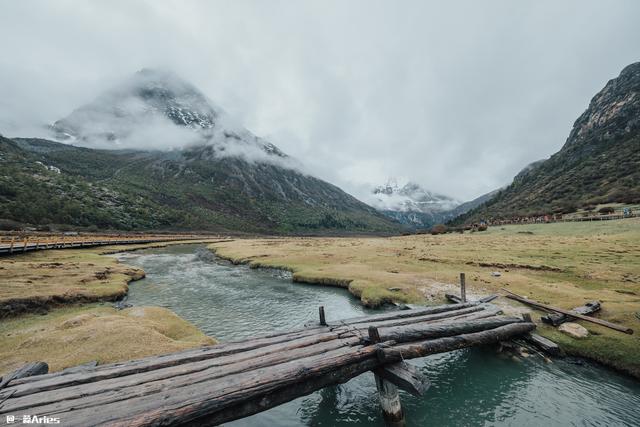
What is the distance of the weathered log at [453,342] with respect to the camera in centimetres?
1090

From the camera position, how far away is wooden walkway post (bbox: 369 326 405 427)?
10453mm

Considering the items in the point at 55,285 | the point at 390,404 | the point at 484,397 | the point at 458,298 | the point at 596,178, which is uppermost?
the point at 596,178

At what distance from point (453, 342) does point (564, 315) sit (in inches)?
429

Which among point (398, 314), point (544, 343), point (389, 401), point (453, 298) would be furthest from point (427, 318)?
point (453, 298)

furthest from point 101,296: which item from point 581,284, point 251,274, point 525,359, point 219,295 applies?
point 581,284

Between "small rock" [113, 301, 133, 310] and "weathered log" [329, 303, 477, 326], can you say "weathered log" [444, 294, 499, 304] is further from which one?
"small rock" [113, 301, 133, 310]

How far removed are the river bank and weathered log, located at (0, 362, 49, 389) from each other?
284cm

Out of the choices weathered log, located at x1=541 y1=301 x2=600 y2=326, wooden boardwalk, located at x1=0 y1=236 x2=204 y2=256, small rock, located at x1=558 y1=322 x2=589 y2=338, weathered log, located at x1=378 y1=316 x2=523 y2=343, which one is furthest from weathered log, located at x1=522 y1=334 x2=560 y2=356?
wooden boardwalk, located at x1=0 y1=236 x2=204 y2=256

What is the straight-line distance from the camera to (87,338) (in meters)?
14.9

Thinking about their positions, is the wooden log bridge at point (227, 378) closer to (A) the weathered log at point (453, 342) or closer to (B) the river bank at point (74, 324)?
(A) the weathered log at point (453, 342)

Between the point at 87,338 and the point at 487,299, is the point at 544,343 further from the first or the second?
the point at 87,338

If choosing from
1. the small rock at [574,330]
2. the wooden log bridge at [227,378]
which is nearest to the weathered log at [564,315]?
the small rock at [574,330]

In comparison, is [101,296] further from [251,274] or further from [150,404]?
[150,404]

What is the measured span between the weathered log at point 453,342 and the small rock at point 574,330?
2.11 meters
